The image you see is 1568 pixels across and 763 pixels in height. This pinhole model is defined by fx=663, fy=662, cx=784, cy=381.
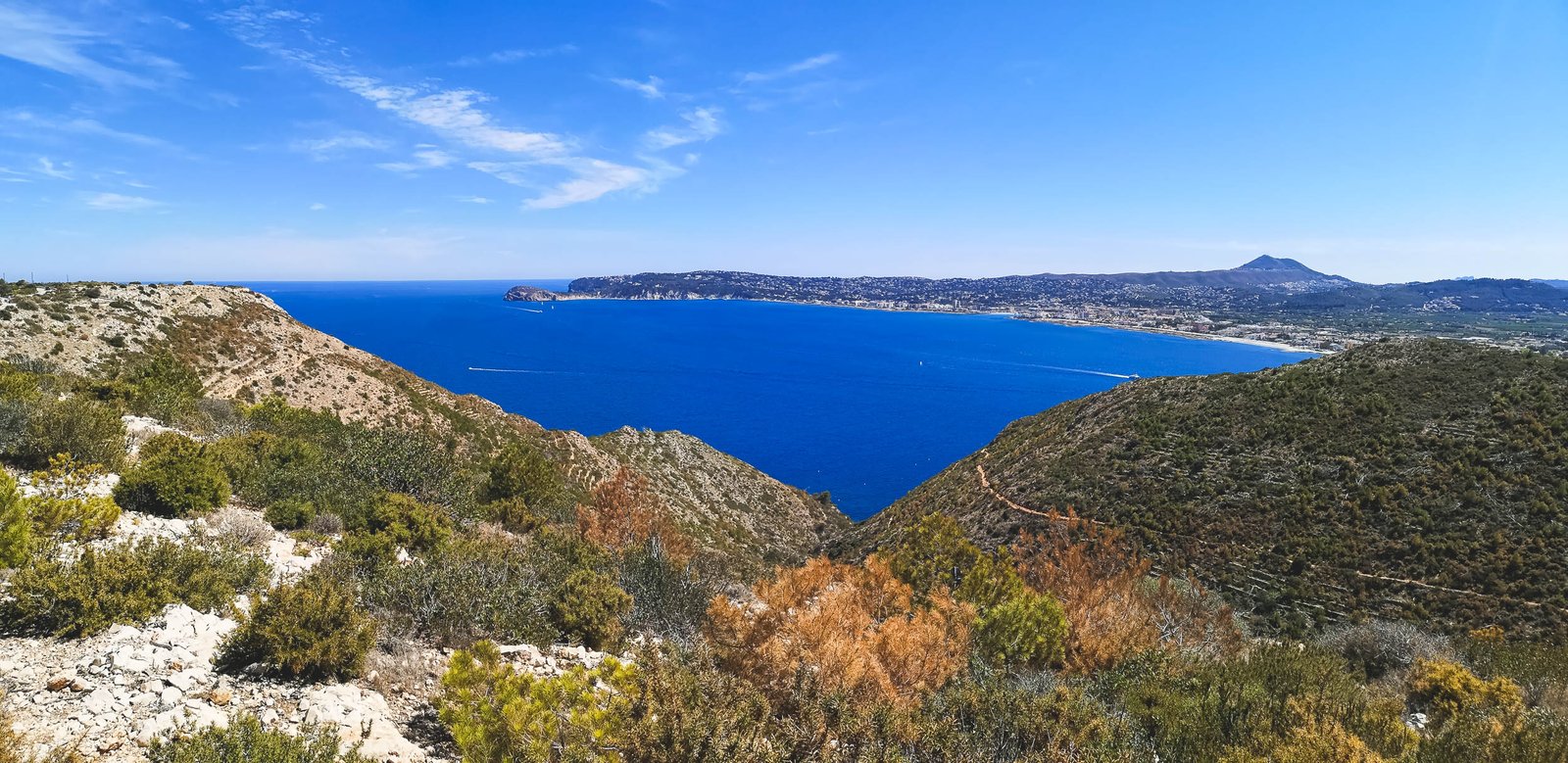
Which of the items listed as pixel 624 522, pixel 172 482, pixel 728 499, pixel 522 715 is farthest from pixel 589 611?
pixel 728 499

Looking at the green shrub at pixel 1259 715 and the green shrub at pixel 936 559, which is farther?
the green shrub at pixel 936 559

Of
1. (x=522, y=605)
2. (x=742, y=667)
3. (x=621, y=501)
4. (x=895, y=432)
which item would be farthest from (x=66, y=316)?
(x=895, y=432)

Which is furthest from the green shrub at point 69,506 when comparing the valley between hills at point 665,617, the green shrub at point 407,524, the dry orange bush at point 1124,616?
the dry orange bush at point 1124,616

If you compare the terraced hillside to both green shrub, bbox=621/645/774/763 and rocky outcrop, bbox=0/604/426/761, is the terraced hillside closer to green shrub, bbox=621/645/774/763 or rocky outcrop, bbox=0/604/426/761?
green shrub, bbox=621/645/774/763

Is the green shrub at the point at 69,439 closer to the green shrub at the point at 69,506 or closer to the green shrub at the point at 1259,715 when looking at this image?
the green shrub at the point at 69,506

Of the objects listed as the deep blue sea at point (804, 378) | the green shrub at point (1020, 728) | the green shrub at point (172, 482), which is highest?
the green shrub at point (172, 482)

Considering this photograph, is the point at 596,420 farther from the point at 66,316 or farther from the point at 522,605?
the point at 522,605

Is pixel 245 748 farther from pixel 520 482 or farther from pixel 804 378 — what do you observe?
pixel 804 378
